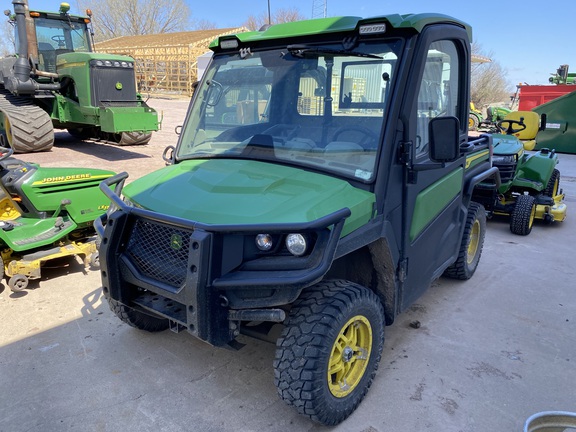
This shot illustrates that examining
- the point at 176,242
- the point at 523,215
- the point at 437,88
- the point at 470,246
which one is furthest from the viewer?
the point at 523,215

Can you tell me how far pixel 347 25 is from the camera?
2.94 m

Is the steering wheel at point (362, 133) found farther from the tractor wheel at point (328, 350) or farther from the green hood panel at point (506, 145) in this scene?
the green hood panel at point (506, 145)

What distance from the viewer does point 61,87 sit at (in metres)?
10.7

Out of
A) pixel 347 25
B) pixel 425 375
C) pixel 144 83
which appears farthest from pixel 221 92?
pixel 144 83

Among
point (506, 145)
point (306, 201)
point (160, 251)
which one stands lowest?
point (160, 251)

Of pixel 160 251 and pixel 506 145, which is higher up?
pixel 506 145

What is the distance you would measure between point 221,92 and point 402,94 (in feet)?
4.53

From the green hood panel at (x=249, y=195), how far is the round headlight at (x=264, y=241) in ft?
0.36

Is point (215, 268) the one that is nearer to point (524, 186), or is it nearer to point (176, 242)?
point (176, 242)

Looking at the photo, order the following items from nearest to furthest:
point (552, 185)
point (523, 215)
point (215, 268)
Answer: point (215, 268), point (523, 215), point (552, 185)

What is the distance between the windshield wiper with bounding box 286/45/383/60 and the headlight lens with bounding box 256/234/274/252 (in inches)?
51.8

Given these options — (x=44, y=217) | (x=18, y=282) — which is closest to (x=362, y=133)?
(x=18, y=282)

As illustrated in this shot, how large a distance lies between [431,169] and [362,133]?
25.8 inches

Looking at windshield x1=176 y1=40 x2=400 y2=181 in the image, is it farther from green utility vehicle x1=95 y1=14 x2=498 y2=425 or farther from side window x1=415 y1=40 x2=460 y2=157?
side window x1=415 y1=40 x2=460 y2=157
